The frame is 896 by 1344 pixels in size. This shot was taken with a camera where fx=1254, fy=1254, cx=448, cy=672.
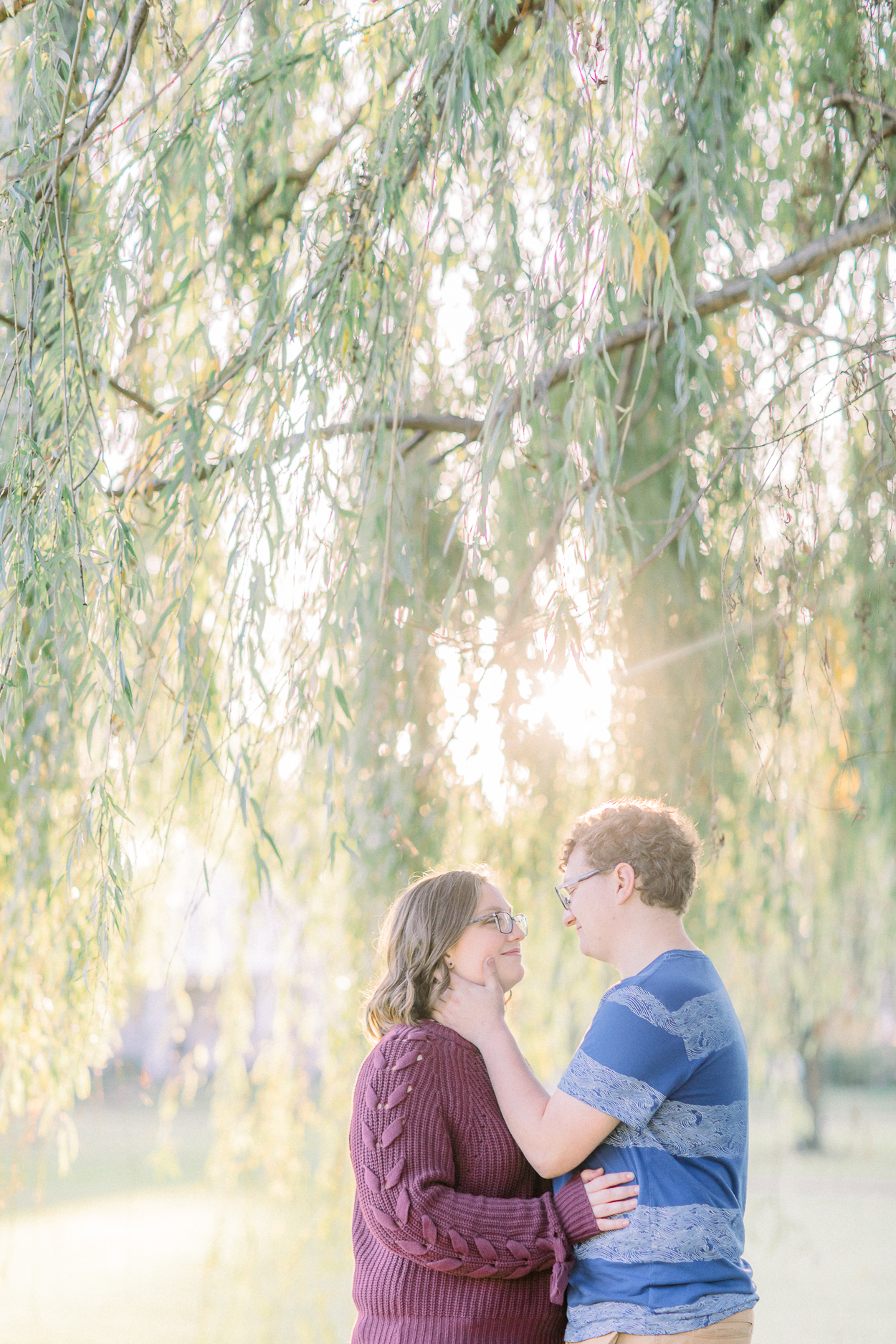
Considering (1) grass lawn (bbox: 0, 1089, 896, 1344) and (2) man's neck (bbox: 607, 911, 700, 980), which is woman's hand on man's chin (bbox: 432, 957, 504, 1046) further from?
(1) grass lawn (bbox: 0, 1089, 896, 1344)

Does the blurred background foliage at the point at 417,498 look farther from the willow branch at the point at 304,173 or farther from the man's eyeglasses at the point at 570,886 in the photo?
the man's eyeglasses at the point at 570,886

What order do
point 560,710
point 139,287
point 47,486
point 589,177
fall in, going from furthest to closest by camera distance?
point 560,710, point 139,287, point 47,486, point 589,177

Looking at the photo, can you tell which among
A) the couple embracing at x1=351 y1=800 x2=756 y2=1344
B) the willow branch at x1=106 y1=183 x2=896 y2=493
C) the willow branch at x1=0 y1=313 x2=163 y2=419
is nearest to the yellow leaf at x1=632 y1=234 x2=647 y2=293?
the willow branch at x1=106 y1=183 x2=896 y2=493

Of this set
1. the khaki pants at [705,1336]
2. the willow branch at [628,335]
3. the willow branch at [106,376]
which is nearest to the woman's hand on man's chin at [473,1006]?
the khaki pants at [705,1336]

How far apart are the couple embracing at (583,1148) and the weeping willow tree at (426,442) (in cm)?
35

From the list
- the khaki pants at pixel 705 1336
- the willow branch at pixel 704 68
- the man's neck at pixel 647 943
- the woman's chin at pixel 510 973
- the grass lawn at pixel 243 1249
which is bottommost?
the grass lawn at pixel 243 1249

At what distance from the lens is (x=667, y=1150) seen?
112 centimetres

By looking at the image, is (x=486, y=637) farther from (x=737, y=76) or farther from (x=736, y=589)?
(x=737, y=76)

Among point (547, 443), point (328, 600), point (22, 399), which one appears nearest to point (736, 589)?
point (547, 443)

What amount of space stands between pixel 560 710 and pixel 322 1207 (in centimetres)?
122

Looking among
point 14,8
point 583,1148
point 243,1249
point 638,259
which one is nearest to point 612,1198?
point 583,1148

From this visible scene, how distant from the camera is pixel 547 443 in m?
1.65

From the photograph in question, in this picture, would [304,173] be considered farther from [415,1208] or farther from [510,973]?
[415,1208]

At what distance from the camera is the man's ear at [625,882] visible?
1.19 m
